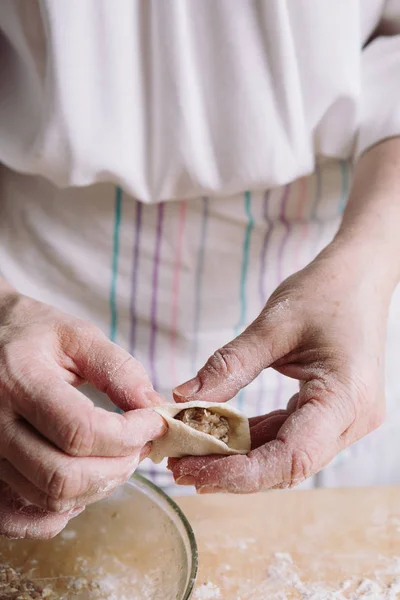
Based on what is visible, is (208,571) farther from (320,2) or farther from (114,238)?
(320,2)

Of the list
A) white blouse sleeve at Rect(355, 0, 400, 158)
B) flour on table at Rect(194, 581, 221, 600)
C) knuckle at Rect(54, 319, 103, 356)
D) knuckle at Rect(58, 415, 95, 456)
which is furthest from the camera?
white blouse sleeve at Rect(355, 0, 400, 158)

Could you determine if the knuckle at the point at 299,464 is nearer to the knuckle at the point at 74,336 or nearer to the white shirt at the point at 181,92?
the knuckle at the point at 74,336

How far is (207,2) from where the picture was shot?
1003 millimetres

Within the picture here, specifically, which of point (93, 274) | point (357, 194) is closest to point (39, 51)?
point (93, 274)

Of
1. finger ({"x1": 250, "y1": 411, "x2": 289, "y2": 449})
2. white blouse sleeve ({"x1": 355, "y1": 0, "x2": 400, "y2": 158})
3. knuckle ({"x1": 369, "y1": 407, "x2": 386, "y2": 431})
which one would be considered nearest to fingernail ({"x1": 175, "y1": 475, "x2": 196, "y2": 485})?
finger ({"x1": 250, "y1": 411, "x2": 289, "y2": 449})

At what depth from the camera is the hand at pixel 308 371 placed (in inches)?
31.5

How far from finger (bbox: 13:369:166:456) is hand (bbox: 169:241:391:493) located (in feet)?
0.35

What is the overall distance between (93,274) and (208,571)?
0.50 meters

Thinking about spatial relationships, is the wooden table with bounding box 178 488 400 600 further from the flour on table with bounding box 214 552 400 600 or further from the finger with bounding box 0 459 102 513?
the finger with bounding box 0 459 102 513

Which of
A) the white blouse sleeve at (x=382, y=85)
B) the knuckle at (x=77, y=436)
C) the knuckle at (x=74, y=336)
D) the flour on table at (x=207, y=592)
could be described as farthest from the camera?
the white blouse sleeve at (x=382, y=85)

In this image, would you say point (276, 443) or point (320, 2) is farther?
point (320, 2)

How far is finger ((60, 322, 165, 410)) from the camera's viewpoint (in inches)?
32.3

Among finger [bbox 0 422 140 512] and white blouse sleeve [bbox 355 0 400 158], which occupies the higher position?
white blouse sleeve [bbox 355 0 400 158]

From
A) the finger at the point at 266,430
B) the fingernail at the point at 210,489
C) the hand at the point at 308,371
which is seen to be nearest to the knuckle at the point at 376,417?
the hand at the point at 308,371
